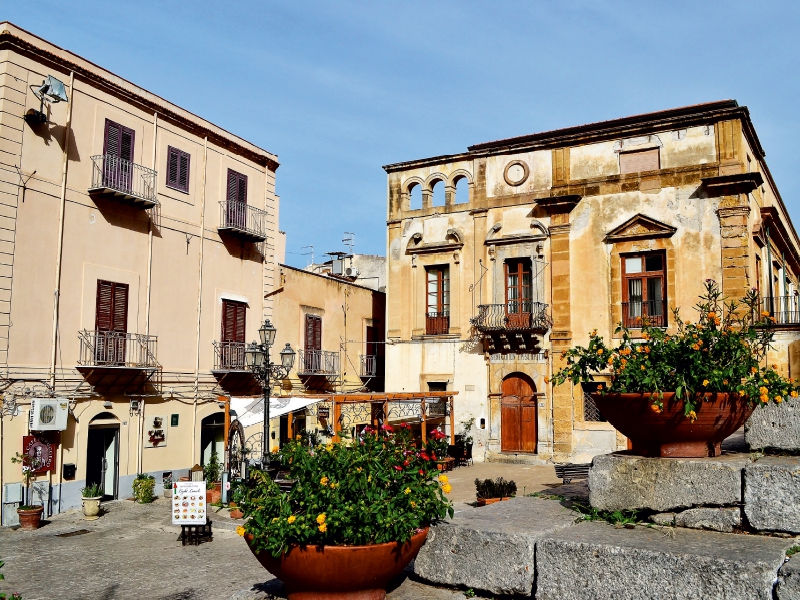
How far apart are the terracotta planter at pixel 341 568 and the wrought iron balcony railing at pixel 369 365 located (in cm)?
2195

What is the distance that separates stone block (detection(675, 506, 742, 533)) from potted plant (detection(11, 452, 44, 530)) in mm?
13442

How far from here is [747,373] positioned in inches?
170

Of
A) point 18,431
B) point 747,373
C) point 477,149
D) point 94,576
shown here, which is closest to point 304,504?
point 747,373

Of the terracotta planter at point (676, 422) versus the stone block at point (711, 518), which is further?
the terracotta planter at point (676, 422)

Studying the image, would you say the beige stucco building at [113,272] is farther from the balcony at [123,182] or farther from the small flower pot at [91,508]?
the small flower pot at [91,508]

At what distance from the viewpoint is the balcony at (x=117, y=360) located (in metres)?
16.2

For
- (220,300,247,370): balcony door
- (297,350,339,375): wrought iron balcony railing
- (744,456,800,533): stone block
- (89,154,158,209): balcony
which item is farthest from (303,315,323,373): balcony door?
(744,456,800,533): stone block

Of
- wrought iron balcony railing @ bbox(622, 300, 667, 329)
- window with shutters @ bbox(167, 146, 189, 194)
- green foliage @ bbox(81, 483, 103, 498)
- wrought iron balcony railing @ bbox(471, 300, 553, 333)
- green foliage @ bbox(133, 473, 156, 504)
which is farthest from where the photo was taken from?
wrought iron balcony railing @ bbox(471, 300, 553, 333)

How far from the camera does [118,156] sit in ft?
56.9

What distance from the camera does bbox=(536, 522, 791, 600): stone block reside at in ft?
10.6

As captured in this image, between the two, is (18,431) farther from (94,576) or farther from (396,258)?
(396,258)

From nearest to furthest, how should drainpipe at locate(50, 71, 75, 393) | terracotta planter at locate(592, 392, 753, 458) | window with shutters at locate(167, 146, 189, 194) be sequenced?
terracotta planter at locate(592, 392, 753, 458), drainpipe at locate(50, 71, 75, 393), window with shutters at locate(167, 146, 189, 194)

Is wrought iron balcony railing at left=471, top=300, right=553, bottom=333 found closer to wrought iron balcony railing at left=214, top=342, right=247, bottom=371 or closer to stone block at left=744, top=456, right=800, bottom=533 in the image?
wrought iron balcony railing at left=214, top=342, right=247, bottom=371

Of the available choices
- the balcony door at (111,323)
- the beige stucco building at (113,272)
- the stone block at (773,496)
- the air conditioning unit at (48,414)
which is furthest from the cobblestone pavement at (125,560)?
the stone block at (773,496)
